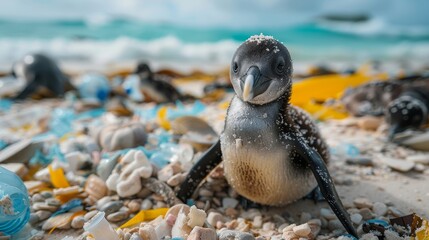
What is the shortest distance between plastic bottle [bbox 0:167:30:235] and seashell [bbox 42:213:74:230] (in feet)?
0.52

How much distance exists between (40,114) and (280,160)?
399 centimetres

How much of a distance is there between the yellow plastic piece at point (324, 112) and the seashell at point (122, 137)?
2367mm

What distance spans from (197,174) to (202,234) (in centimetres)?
64

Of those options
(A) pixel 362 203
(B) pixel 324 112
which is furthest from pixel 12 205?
(B) pixel 324 112

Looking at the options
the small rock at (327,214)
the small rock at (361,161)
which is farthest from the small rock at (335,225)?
the small rock at (361,161)

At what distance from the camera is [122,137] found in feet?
11.0

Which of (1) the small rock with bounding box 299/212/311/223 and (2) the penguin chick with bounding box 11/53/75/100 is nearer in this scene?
(1) the small rock with bounding box 299/212/311/223

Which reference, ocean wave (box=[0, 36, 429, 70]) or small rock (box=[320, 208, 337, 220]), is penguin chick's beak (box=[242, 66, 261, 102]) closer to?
small rock (box=[320, 208, 337, 220])

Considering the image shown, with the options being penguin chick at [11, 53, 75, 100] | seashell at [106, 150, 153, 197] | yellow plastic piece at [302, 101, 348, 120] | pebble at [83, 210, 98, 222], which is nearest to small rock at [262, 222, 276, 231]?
seashell at [106, 150, 153, 197]

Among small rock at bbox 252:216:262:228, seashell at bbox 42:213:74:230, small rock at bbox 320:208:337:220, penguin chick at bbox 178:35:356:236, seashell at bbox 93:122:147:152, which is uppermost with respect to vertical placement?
penguin chick at bbox 178:35:356:236

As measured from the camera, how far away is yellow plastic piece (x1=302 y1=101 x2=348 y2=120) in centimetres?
493

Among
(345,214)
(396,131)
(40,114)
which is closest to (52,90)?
(40,114)

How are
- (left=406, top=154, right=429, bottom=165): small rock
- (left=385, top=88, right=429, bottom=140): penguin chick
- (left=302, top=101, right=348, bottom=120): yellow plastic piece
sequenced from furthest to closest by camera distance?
(left=302, top=101, right=348, bottom=120): yellow plastic piece → (left=385, top=88, right=429, bottom=140): penguin chick → (left=406, top=154, right=429, bottom=165): small rock

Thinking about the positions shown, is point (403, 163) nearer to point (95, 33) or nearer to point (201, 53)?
point (201, 53)
